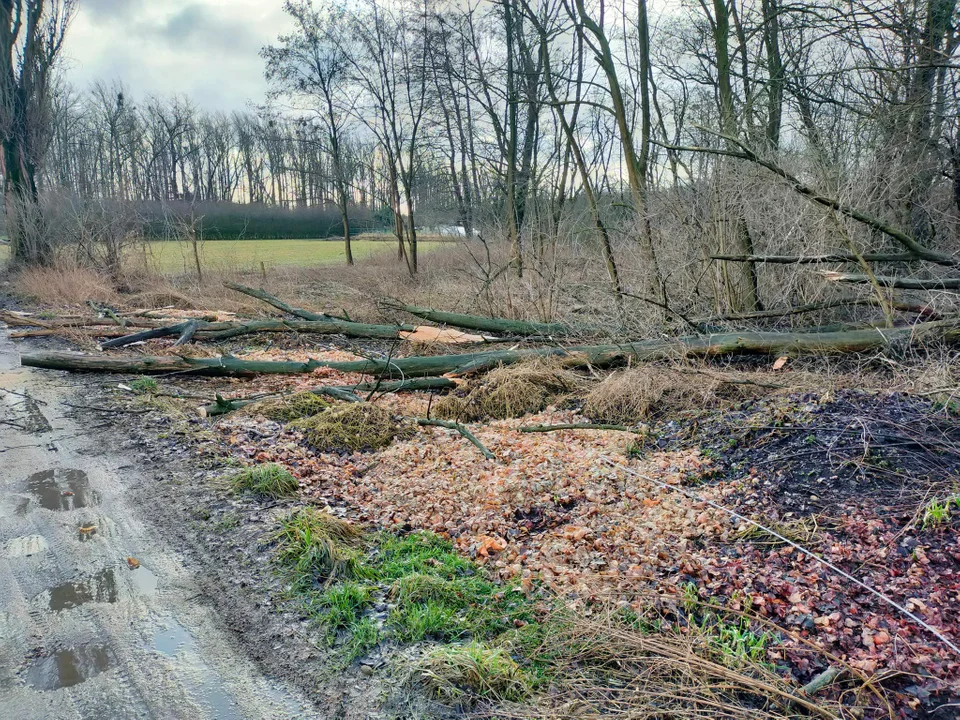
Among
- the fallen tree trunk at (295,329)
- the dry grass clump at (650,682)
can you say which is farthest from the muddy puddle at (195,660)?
the fallen tree trunk at (295,329)

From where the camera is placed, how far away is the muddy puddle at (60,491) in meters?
5.22

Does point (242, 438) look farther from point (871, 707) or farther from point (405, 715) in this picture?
point (871, 707)

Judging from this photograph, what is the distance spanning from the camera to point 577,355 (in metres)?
8.52

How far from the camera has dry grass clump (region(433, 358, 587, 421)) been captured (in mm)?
7566

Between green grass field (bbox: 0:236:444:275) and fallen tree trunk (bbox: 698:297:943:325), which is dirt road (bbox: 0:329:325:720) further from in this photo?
green grass field (bbox: 0:236:444:275)

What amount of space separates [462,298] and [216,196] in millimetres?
49885

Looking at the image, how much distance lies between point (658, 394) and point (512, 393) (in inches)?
64.9

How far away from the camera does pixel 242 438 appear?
666 centimetres

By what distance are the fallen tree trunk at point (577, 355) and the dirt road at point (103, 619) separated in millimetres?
3056

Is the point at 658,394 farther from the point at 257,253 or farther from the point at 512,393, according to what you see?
the point at 257,253

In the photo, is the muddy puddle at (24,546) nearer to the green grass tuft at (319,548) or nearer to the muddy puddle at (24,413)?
the green grass tuft at (319,548)

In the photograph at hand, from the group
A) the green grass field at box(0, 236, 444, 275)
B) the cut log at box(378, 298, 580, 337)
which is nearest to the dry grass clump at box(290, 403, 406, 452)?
the cut log at box(378, 298, 580, 337)

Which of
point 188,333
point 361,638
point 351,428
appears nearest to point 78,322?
point 188,333

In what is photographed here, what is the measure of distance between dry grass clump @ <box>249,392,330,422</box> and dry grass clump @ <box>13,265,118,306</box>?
35.6 ft
